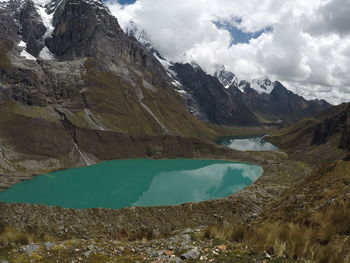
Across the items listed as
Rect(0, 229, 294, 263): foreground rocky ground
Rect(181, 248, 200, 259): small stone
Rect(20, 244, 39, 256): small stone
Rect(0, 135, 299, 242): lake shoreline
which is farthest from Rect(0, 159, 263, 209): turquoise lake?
Rect(181, 248, 200, 259): small stone

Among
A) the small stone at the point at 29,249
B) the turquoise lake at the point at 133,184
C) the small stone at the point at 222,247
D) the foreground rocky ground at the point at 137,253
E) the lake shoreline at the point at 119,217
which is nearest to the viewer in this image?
the foreground rocky ground at the point at 137,253

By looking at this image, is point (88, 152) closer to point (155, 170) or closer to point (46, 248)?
point (155, 170)

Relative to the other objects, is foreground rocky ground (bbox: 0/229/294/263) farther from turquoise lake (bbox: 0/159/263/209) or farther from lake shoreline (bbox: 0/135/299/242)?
turquoise lake (bbox: 0/159/263/209)

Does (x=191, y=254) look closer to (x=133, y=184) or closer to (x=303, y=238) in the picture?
(x=303, y=238)

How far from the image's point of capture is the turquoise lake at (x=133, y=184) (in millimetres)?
91750

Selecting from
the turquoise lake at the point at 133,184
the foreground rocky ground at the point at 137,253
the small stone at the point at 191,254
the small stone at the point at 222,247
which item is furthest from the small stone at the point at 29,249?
the turquoise lake at the point at 133,184

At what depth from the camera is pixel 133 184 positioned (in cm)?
11612

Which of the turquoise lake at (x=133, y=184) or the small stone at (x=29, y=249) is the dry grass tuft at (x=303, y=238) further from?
the turquoise lake at (x=133, y=184)

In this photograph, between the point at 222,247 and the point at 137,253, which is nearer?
the point at 222,247

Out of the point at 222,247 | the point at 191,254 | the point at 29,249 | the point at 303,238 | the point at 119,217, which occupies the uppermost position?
the point at 303,238

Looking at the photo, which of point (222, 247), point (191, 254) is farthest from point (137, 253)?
point (222, 247)

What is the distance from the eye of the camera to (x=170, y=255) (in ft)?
35.8

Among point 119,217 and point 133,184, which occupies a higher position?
point 119,217

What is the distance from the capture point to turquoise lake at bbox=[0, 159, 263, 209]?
3612 inches
